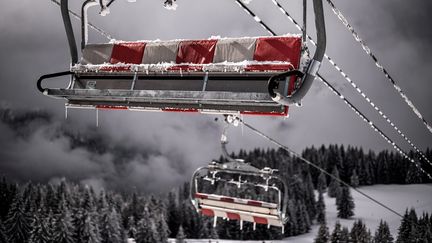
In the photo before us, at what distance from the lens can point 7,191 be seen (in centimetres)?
7988

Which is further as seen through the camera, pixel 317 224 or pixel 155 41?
pixel 317 224

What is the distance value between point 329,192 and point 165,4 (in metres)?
128

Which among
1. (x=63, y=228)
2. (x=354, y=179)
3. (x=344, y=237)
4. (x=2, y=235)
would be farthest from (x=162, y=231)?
(x=354, y=179)

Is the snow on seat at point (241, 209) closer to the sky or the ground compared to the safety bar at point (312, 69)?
closer to the ground

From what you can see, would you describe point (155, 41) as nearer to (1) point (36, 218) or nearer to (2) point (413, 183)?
(1) point (36, 218)

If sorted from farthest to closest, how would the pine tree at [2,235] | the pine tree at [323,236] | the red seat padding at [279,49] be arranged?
the pine tree at [323,236], the pine tree at [2,235], the red seat padding at [279,49]

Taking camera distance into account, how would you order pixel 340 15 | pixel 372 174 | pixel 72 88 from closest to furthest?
pixel 340 15 < pixel 72 88 < pixel 372 174

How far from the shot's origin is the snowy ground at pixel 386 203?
99688 mm

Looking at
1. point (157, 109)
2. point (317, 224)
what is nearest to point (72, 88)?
point (157, 109)

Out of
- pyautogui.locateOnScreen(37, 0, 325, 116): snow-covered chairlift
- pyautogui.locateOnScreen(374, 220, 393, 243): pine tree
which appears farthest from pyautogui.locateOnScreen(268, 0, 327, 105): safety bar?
pyautogui.locateOnScreen(374, 220, 393, 243): pine tree

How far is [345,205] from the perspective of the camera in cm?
10325

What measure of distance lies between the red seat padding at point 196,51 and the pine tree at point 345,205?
4213 inches

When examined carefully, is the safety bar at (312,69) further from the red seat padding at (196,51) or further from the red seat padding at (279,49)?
the red seat padding at (196,51)

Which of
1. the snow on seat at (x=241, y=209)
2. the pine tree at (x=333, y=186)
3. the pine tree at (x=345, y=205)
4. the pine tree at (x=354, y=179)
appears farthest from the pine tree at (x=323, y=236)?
the pine tree at (x=354, y=179)
